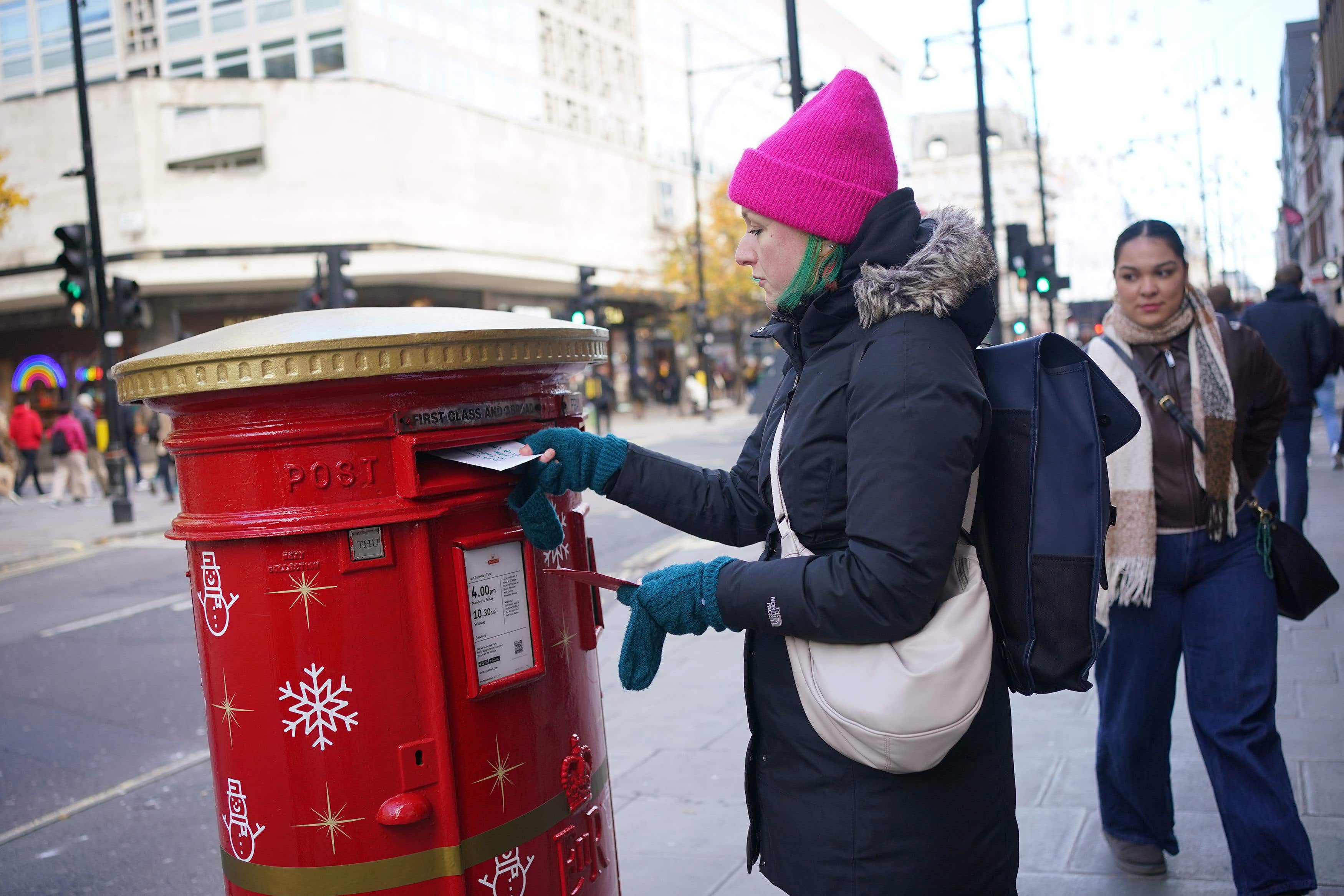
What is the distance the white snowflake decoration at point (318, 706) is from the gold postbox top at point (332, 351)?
0.49 m

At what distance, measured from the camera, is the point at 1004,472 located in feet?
6.26

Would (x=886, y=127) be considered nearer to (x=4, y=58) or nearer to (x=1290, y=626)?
(x=1290, y=626)

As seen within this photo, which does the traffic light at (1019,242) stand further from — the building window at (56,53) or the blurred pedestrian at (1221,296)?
the building window at (56,53)

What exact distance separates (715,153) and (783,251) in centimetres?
5082

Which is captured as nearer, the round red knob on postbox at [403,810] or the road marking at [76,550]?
→ the round red knob on postbox at [403,810]

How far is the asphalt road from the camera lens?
13.7 feet

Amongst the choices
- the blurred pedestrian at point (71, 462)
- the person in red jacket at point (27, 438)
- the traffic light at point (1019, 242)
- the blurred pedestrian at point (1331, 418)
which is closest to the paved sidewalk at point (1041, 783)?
the blurred pedestrian at point (1331, 418)

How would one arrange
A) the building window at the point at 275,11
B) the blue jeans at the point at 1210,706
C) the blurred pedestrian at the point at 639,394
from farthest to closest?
the blurred pedestrian at the point at 639,394
the building window at the point at 275,11
the blue jeans at the point at 1210,706

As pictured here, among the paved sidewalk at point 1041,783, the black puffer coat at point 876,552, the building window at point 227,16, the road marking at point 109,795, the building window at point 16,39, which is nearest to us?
the black puffer coat at point 876,552

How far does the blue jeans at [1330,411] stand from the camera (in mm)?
12078

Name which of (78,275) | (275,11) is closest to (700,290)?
(275,11)

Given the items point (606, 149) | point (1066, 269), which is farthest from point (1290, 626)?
point (1066, 269)

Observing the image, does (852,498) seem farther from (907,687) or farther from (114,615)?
(114,615)

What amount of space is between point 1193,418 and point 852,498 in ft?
6.09
